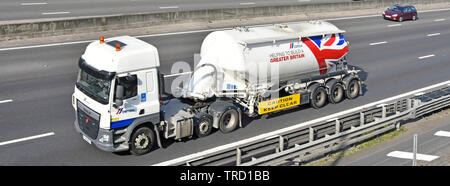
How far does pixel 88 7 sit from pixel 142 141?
2393cm

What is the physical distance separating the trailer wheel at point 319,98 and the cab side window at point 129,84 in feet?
26.2

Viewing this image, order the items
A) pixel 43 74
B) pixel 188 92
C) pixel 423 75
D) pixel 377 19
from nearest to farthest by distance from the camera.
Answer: pixel 188 92, pixel 43 74, pixel 423 75, pixel 377 19

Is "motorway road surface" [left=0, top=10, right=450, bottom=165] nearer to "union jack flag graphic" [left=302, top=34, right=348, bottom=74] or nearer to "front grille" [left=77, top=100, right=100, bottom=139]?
"front grille" [left=77, top=100, right=100, bottom=139]

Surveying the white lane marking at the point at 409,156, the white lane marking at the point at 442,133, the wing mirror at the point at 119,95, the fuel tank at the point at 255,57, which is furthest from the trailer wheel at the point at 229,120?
the white lane marking at the point at 442,133

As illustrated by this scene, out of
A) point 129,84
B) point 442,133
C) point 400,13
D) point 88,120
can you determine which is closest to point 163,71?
point 88,120

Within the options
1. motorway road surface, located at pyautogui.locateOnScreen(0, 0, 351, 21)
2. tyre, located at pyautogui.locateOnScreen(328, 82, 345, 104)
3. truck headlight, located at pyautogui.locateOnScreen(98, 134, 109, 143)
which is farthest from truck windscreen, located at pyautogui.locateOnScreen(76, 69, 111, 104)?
motorway road surface, located at pyautogui.locateOnScreen(0, 0, 351, 21)

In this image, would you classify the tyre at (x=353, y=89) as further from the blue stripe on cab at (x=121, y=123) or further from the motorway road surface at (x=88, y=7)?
the motorway road surface at (x=88, y=7)

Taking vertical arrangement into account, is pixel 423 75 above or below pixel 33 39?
below

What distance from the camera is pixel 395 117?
17.9m

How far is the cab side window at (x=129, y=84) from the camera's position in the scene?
14.3 metres

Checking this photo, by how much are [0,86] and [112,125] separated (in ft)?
30.9
